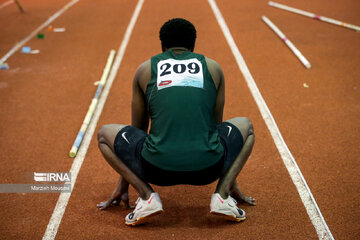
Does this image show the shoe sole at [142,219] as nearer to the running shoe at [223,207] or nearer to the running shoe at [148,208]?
the running shoe at [148,208]

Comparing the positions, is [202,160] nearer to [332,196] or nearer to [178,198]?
[178,198]

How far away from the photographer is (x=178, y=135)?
8.42 ft

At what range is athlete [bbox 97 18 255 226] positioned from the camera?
8.41ft

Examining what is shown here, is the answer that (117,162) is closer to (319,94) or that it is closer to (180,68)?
(180,68)

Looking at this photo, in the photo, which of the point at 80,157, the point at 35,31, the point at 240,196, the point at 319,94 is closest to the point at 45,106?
the point at 80,157

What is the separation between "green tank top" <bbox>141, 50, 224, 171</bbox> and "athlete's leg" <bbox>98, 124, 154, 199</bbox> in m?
0.27

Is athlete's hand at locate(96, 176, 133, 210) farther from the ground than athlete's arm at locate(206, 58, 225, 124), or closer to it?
closer to it

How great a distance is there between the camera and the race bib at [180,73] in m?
2.63

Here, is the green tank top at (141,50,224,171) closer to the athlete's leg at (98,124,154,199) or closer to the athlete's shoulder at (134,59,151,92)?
the athlete's shoulder at (134,59,151,92)

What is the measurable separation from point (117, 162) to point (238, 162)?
1.03 meters

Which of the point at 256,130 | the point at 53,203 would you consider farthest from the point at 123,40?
the point at 53,203

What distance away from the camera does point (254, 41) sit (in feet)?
25.5

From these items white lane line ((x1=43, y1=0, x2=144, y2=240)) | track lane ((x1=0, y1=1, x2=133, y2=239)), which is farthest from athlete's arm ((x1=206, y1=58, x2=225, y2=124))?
track lane ((x1=0, y1=1, x2=133, y2=239))

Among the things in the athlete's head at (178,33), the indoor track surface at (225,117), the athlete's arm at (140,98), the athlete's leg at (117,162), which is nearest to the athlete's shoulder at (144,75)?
the athlete's arm at (140,98)
